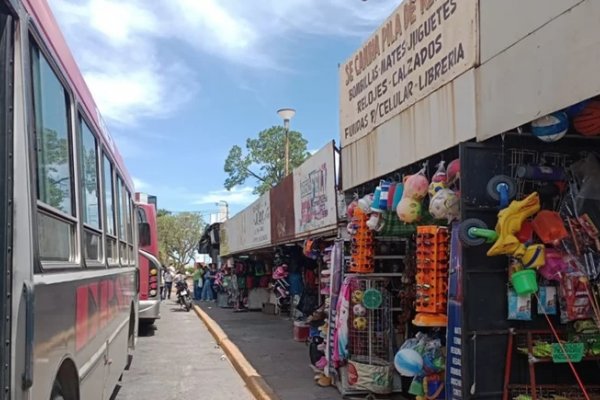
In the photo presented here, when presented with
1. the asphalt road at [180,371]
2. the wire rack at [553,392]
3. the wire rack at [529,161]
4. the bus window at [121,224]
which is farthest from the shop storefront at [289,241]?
the wire rack at [553,392]

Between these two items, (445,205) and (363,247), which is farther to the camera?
(363,247)

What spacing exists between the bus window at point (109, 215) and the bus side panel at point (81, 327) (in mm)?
178

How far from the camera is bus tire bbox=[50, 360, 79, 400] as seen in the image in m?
3.19

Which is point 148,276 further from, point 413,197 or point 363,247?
point 413,197

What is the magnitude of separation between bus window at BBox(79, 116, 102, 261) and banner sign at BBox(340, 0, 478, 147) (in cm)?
291

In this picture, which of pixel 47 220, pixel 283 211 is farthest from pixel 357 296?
pixel 283 211

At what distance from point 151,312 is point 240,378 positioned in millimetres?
5423

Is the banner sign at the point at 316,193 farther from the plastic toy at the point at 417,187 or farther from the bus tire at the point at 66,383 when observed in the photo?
the bus tire at the point at 66,383

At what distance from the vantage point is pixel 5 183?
2.36 metres

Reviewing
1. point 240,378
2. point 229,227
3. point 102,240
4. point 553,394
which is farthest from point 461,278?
point 229,227

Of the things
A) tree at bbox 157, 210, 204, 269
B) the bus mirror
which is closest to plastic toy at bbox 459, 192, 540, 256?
the bus mirror

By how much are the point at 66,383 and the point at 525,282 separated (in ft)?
10.1

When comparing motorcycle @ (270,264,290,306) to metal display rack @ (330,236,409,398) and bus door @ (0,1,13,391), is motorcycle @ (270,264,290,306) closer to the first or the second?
metal display rack @ (330,236,409,398)

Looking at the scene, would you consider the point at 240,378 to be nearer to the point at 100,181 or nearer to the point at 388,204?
the point at 388,204
